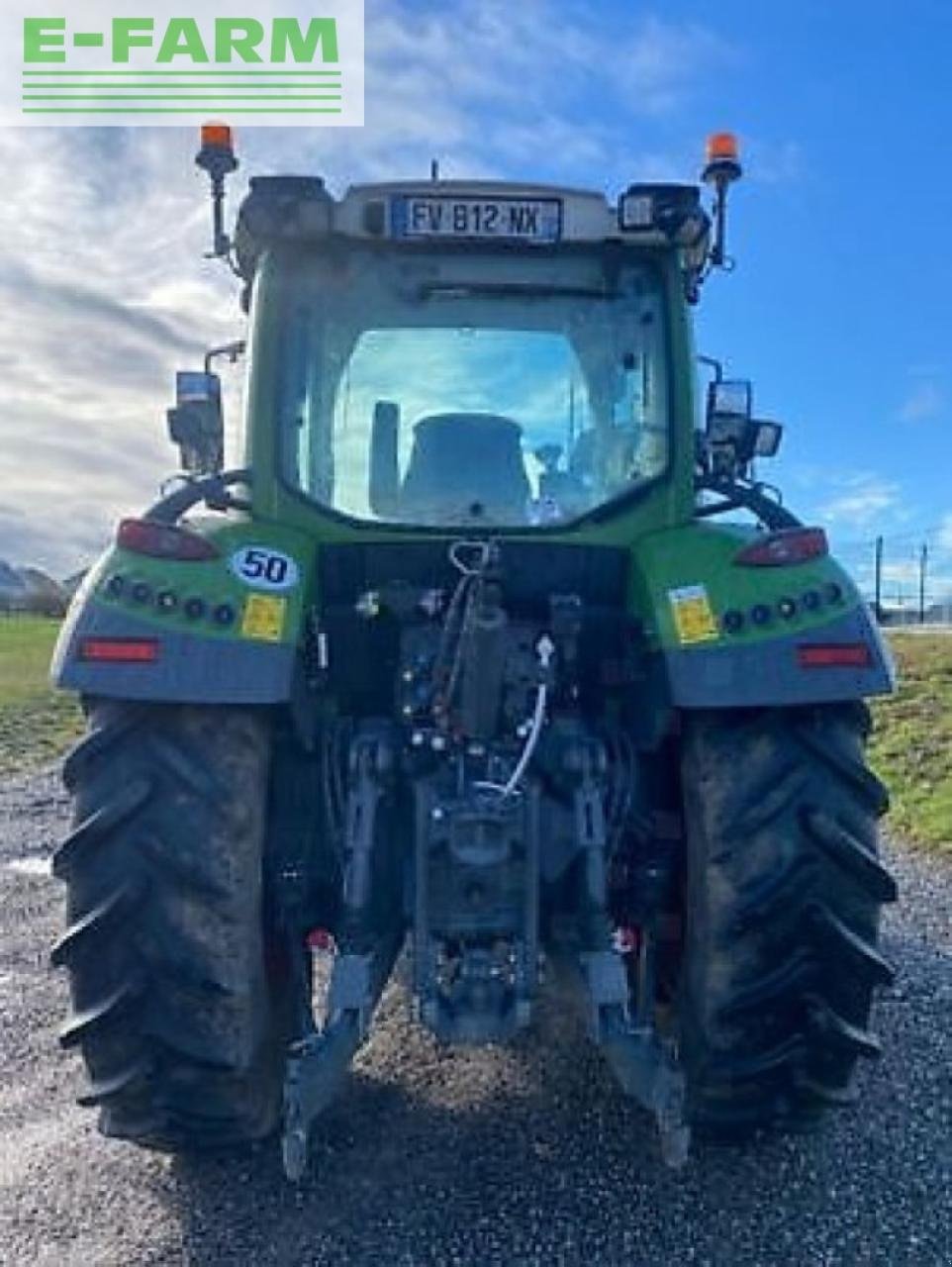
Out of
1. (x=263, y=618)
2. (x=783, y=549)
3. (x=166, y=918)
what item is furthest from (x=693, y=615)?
(x=166, y=918)

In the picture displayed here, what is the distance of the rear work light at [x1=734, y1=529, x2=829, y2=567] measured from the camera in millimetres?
3229

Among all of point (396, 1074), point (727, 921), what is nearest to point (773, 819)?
point (727, 921)

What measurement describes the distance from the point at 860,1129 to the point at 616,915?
37.2 inches

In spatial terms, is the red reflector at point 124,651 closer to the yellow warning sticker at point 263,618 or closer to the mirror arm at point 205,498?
the yellow warning sticker at point 263,618

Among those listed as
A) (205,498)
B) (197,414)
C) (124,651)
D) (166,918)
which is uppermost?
(197,414)

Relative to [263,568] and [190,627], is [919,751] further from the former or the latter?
[190,627]

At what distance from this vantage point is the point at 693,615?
3160mm

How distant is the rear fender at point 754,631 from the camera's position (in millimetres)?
3084

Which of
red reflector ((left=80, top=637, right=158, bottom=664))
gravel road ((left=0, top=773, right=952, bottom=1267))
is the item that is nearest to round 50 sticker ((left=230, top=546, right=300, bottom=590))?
red reflector ((left=80, top=637, right=158, bottom=664))

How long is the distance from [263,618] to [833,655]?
1.37 m

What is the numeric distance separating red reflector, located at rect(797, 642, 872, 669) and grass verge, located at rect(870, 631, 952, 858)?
5.13 m

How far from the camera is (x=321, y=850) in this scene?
11.1ft

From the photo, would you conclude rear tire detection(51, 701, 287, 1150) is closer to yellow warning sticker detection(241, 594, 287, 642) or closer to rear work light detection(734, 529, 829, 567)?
yellow warning sticker detection(241, 594, 287, 642)

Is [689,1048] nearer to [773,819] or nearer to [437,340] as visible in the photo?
[773,819]
